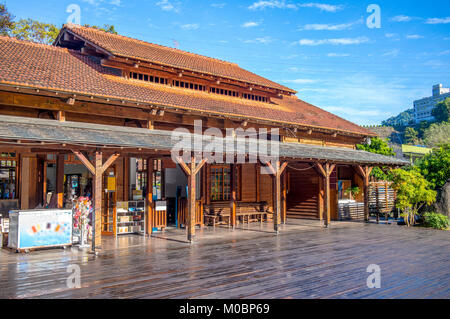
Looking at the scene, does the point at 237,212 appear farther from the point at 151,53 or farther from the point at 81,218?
the point at 151,53

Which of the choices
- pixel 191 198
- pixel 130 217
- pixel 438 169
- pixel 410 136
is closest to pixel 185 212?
pixel 130 217

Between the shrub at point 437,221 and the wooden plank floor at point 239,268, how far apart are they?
290 cm

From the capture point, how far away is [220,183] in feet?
48.1

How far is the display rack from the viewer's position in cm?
1159

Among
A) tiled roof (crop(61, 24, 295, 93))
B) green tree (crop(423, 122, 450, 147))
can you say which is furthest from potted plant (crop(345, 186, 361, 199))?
green tree (crop(423, 122, 450, 147))

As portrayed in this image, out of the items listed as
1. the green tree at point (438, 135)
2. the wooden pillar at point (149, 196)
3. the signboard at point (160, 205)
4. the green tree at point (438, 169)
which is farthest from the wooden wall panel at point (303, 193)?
the green tree at point (438, 135)

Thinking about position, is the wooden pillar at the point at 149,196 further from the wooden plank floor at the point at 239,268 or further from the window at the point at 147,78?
the window at the point at 147,78

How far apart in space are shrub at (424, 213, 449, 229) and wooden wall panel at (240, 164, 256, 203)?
6912mm

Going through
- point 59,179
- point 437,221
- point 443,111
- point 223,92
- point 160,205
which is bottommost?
point 437,221

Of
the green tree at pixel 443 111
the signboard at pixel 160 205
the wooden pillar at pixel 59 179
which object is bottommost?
the signboard at pixel 160 205

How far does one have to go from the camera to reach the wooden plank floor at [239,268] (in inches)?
227

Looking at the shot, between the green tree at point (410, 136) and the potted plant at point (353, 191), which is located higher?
the green tree at point (410, 136)

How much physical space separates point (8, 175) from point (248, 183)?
8788mm

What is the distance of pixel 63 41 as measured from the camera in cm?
1475
